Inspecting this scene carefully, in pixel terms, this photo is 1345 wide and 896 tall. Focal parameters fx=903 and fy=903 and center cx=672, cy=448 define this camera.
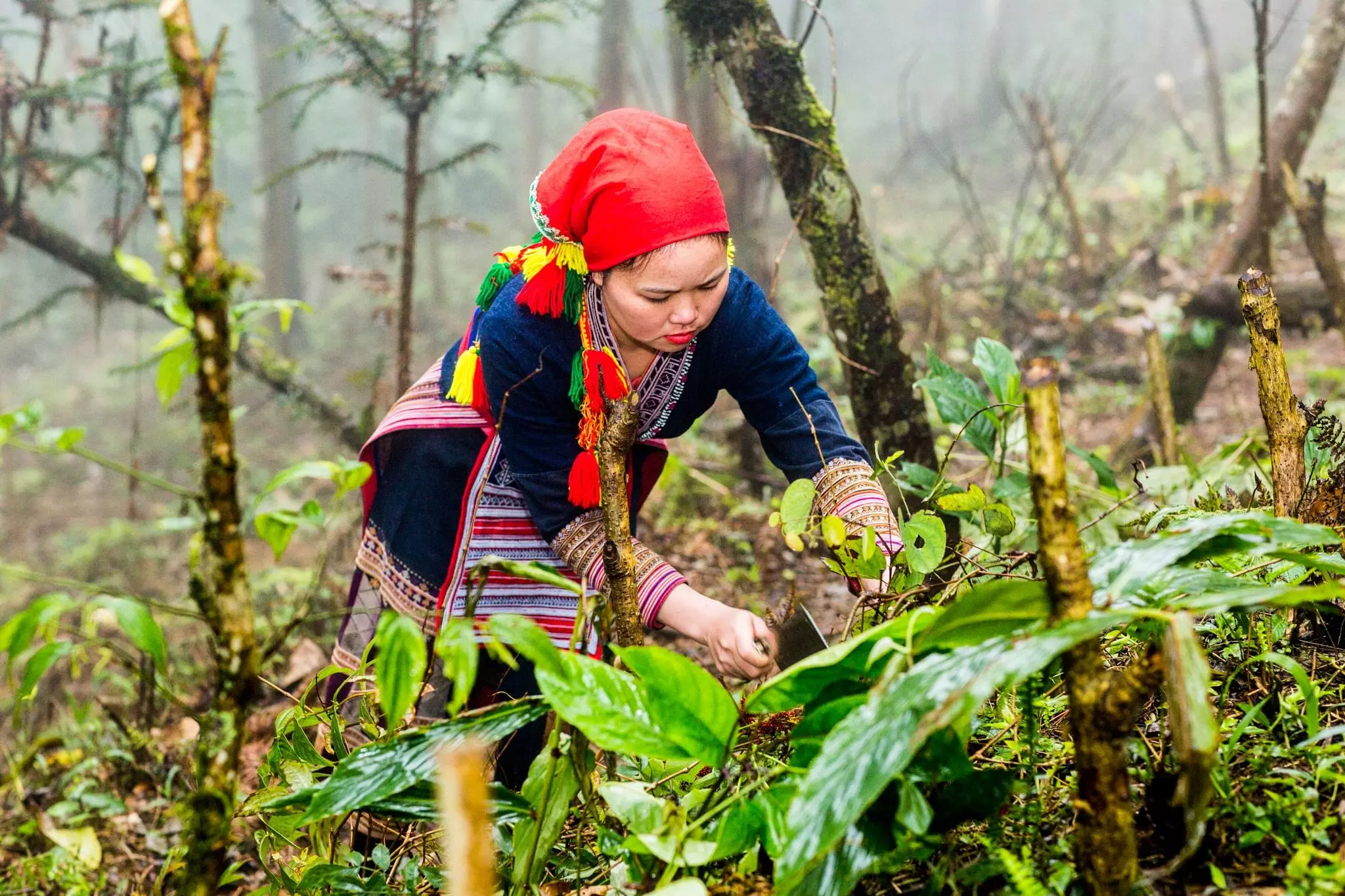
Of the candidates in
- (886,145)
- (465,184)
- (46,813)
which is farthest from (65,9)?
(46,813)

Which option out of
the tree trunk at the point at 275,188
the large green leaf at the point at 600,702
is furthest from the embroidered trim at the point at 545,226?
the tree trunk at the point at 275,188

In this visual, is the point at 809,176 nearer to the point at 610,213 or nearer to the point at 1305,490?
the point at 610,213

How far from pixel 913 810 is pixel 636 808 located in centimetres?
34

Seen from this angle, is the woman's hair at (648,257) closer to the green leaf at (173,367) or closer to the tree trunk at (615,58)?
the green leaf at (173,367)

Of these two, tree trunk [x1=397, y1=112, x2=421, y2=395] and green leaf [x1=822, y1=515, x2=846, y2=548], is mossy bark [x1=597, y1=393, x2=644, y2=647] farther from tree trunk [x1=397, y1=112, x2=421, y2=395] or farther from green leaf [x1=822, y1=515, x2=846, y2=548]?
tree trunk [x1=397, y1=112, x2=421, y2=395]

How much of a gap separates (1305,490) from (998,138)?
1928 centimetres

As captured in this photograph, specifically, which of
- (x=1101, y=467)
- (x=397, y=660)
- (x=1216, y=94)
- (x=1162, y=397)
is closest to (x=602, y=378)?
(x=397, y=660)

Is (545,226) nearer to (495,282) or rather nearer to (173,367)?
(495,282)

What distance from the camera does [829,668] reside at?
1.12 m

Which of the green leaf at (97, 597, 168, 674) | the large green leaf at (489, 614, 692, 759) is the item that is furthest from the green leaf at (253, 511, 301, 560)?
the large green leaf at (489, 614, 692, 759)

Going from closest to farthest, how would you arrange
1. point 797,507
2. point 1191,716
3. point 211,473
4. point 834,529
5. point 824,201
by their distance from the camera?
point 1191,716, point 211,473, point 834,529, point 797,507, point 824,201

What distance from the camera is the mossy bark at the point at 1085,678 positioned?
860 millimetres

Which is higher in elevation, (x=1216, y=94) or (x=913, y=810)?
(x=1216, y=94)

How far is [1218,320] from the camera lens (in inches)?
156
